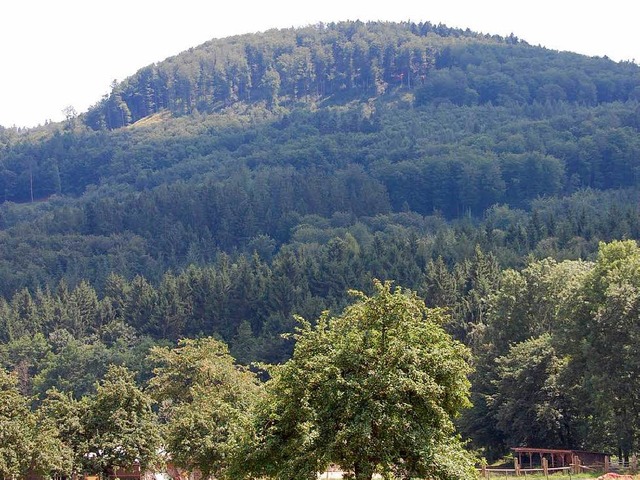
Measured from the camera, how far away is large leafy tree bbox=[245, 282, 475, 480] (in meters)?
41.0

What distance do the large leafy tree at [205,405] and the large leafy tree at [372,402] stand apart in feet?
11.1

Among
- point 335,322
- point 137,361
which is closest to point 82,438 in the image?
point 335,322

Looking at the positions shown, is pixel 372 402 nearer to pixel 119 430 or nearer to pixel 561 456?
pixel 119 430

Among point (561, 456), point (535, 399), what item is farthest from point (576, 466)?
point (535, 399)

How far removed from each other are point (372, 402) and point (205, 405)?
86.9ft

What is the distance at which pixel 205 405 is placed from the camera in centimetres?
6588

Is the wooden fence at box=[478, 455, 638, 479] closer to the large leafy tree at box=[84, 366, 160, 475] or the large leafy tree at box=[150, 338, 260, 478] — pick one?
the large leafy tree at box=[150, 338, 260, 478]

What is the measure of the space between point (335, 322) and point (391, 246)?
123177mm

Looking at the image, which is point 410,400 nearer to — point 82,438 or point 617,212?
point 82,438

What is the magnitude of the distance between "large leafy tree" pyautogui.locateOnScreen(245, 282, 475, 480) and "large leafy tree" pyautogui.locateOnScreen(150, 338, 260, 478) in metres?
3.40

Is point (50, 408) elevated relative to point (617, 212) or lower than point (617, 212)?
elevated

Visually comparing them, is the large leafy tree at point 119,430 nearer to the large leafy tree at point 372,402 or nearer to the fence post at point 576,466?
the large leafy tree at point 372,402

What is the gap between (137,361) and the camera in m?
133

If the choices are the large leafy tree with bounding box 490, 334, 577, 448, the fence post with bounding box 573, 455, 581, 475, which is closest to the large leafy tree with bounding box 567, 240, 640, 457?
the large leafy tree with bounding box 490, 334, 577, 448
